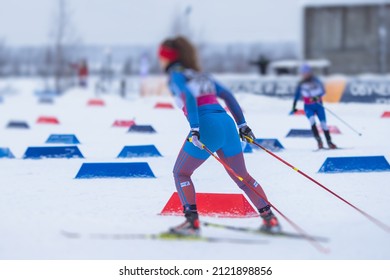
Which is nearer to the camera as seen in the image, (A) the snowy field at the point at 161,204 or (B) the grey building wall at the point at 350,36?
(A) the snowy field at the point at 161,204

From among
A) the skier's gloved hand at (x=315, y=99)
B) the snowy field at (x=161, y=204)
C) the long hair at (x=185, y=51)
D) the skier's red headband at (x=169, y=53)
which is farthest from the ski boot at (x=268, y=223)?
the skier's gloved hand at (x=315, y=99)

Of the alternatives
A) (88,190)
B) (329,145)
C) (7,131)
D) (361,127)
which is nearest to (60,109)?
(7,131)

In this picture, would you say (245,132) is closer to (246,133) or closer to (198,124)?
(246,133)

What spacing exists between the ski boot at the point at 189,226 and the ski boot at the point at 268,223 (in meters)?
0.49

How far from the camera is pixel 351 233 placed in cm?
575

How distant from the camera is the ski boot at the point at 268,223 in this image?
569 centimetres

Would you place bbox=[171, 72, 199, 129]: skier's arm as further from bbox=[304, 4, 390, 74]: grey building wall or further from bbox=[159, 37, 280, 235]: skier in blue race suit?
bbox=[304, 4, 390, 74]: grey building wall

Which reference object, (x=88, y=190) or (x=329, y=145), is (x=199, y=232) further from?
(x=329, y=145)

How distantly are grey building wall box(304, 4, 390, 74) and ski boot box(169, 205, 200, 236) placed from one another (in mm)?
30048

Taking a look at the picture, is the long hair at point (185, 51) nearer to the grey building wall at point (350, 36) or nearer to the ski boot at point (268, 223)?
the ski boot at point (268, 223)
